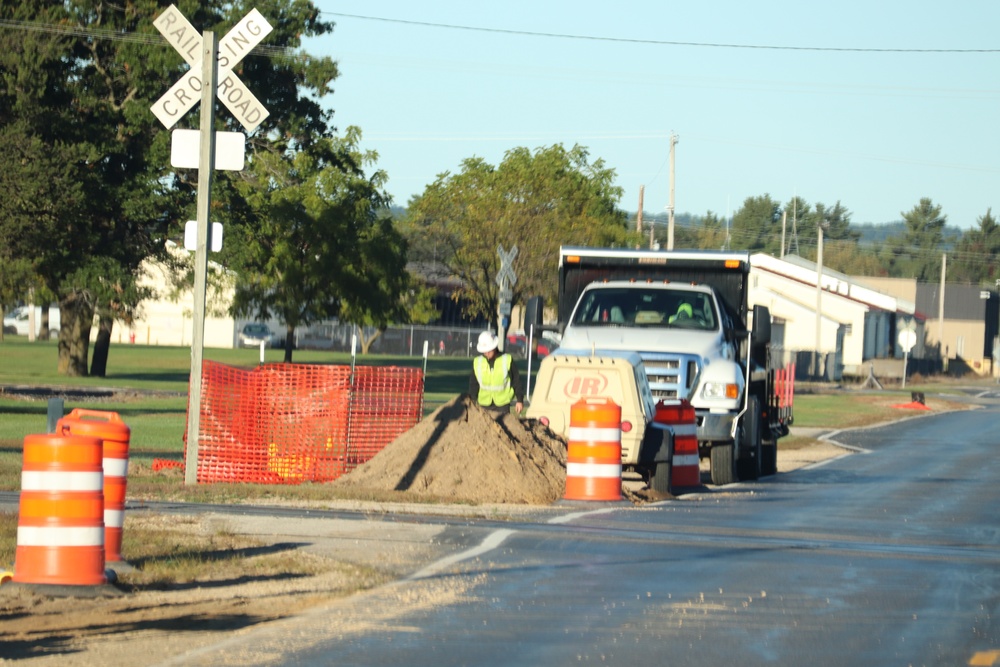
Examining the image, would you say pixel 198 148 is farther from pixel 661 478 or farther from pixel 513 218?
pixel 513 218

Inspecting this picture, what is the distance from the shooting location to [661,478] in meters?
17.0

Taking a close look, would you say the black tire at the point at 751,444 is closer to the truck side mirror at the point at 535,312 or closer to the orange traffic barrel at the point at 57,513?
the truck side mirror at the point at 535,312

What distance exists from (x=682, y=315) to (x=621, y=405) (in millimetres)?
3041

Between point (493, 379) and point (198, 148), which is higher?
point (198, 148)

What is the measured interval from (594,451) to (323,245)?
35.6 m

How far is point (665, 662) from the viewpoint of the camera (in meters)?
7.56

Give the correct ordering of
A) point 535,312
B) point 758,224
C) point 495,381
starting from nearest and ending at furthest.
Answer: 1. point 495,381
2. point 535,312
3. point 758,224

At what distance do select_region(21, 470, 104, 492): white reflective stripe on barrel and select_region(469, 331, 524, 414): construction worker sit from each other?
9.18 meters

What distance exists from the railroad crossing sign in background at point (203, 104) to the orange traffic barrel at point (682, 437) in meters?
5.32

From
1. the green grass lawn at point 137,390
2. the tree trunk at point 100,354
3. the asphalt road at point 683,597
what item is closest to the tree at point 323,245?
the green grass lawn at point 137,390

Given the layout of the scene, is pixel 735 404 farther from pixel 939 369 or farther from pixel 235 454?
pixel 939 369

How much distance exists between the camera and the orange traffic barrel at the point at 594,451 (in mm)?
15516

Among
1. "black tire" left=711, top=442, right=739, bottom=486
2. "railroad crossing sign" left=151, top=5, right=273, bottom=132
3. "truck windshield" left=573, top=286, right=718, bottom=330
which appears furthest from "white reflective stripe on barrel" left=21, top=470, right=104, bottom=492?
"black tire" left=711, top=442, right=739, bottom=486

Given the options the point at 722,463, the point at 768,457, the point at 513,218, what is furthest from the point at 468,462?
the point at 513,218
